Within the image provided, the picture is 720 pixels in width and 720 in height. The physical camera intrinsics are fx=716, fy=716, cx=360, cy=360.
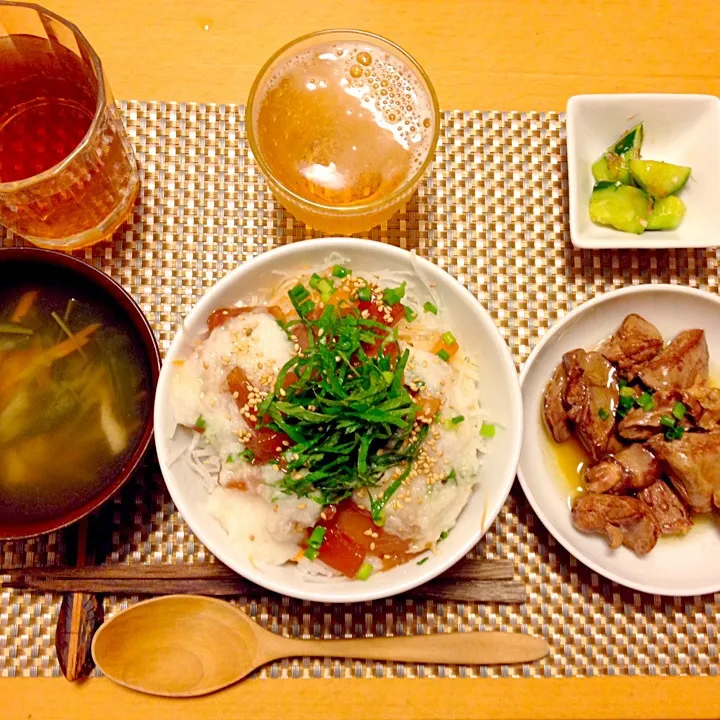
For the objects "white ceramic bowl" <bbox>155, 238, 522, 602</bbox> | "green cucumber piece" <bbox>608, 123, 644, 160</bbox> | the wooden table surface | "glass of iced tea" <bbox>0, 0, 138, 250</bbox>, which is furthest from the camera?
the wooden table surface

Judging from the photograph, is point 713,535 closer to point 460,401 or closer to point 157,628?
point 460,401

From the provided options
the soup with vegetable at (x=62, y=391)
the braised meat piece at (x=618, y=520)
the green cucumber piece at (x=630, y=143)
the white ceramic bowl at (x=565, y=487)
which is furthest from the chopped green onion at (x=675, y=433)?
the soup with vegetable at (x=62, y=391)

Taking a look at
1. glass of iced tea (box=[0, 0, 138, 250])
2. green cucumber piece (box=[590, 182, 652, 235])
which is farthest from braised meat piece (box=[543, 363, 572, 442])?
glass of iced tea (box=[0, 0, 138, 250])

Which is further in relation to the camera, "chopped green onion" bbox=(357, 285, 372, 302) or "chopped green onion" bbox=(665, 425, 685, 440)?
"chopped green onion" bbox=(665, 425, 685, 440)

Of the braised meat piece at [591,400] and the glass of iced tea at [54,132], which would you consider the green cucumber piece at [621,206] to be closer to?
the braised meat piece at [591,400]

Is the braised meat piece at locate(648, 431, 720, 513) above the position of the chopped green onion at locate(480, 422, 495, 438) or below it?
below

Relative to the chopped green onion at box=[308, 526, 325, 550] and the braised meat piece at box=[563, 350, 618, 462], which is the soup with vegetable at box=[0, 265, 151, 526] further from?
the braised meat piece at box=[563, 350, 618, 462]

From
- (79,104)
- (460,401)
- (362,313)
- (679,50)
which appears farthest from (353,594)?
(679,50)
